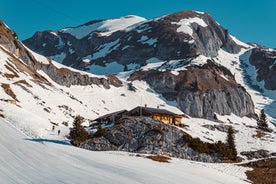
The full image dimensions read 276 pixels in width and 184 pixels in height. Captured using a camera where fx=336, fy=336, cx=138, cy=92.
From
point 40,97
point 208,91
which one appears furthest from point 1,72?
point 208,91

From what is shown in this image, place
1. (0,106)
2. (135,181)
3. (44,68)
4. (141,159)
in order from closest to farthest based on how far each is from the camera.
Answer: (135,181) → (141,159) → (0,106) → (44,68)

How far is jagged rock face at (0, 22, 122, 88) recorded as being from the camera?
142 metres

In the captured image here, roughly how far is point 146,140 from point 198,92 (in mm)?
130961

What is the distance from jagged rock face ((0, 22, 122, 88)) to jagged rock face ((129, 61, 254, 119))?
25.1 m

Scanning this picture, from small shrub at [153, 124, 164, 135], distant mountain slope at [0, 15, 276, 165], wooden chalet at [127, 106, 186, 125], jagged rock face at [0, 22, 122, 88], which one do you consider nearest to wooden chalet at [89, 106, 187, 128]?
wooden chalet at [127, 106, 186, 125]

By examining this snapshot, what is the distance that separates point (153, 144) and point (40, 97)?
5854 cm

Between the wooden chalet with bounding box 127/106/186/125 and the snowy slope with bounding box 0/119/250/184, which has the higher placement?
the wooden chalet with bounding box 127/106/186/125

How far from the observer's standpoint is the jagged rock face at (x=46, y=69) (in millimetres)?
141988

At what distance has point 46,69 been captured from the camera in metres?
159

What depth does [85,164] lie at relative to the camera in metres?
28.8

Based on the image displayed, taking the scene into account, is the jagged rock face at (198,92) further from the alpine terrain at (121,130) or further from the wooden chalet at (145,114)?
the wooden chalet at (145,114)

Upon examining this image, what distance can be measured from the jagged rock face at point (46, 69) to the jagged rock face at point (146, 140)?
3434 inches

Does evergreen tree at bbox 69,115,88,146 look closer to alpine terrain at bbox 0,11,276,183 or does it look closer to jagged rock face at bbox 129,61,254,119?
alpine terrain at bbox 0,11,276,183

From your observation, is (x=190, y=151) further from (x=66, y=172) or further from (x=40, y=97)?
(x=40, y=97)
